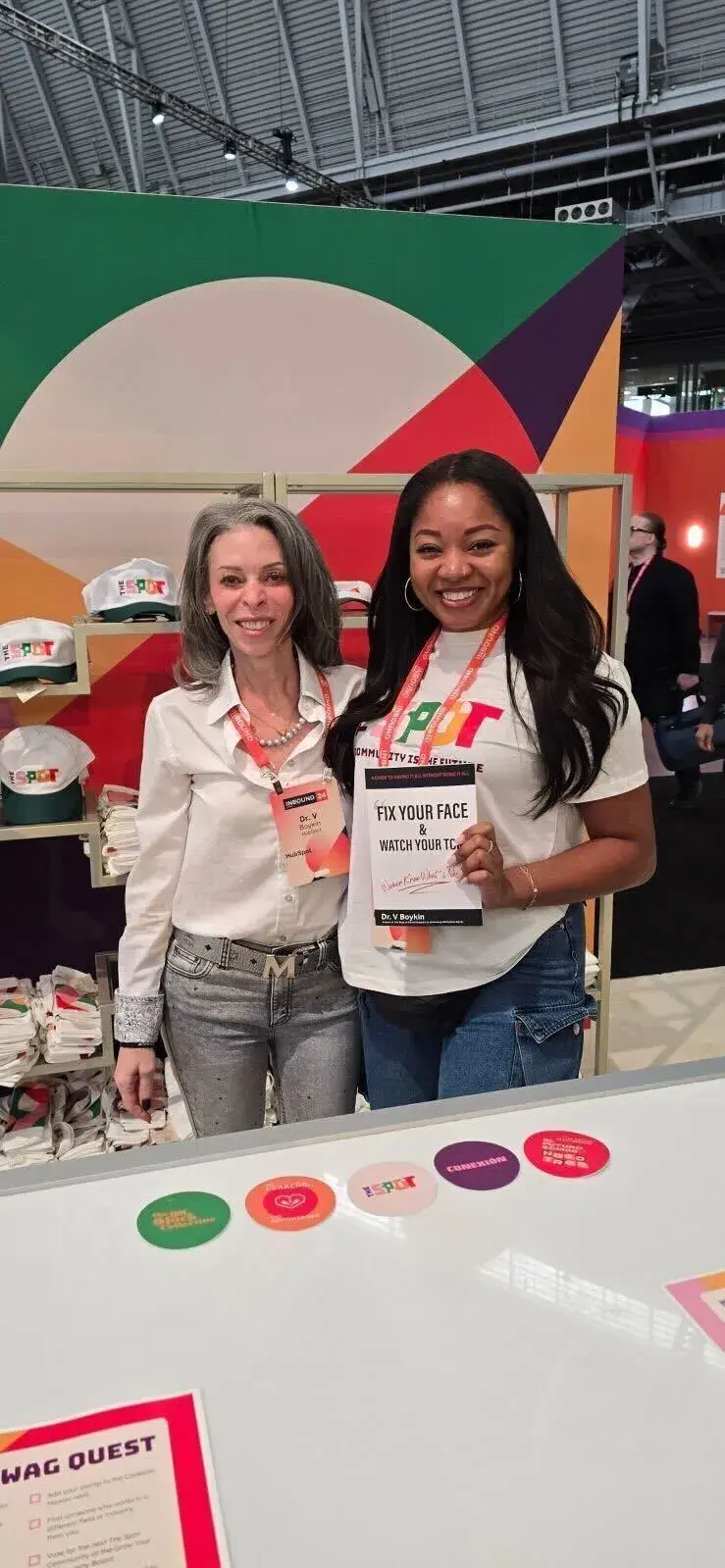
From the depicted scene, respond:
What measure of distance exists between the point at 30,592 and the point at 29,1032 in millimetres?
1289

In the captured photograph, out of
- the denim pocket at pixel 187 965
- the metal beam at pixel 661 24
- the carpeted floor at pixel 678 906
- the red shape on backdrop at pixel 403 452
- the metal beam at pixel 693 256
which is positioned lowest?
the carpeted floor at pixel 678 906

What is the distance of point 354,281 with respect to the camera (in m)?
3.11

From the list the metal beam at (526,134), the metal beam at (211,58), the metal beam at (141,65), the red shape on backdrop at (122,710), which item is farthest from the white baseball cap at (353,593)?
the metal beam at (141,65)

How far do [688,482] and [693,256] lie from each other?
295cm

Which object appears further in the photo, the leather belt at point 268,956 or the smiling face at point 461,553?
the leather belt at point 268,956

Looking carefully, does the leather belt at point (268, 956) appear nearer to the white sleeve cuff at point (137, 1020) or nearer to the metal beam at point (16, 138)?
the white sleeve cuff at point (137, 1020)

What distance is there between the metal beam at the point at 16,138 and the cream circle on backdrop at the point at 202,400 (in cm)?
1046

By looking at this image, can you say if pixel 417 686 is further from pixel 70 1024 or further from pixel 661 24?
pixel 661 24

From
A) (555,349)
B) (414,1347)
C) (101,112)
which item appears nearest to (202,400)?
(555,349)

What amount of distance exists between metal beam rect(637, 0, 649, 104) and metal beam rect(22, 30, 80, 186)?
5913mm

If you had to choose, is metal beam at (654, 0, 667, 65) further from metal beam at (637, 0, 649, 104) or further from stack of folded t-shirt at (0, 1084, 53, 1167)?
stack of folded t-shirt at (0, 1084, 53, 1167)

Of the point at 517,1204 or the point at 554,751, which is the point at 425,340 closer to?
the point at 554,751

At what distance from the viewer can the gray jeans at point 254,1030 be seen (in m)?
1.70

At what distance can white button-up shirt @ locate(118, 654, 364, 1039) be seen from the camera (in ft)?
5.49
